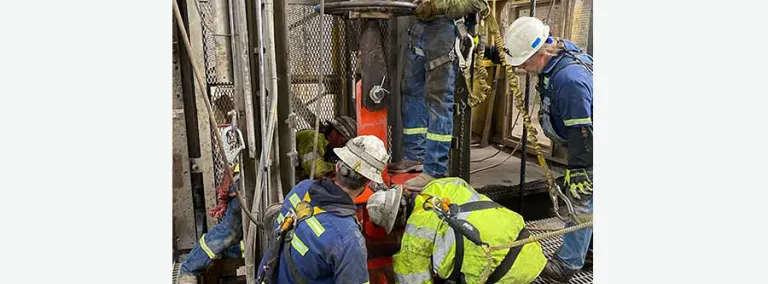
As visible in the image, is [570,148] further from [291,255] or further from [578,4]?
[578,4]

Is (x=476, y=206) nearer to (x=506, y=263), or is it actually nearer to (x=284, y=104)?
(x=506, y=263)

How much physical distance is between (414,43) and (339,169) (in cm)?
195

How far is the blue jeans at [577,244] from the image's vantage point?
3344 mm

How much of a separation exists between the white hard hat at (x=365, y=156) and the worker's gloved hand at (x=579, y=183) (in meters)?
1.36

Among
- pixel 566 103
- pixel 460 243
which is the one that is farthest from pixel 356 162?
pixel 566 103

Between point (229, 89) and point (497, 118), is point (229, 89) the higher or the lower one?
the higher one

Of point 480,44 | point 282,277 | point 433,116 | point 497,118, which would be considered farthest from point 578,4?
point 282,277

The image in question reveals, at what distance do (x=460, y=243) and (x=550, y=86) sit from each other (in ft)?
4.06

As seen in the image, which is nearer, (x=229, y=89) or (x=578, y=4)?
(x=229, y=89)

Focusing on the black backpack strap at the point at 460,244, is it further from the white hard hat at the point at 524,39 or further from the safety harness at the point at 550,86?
the white hard hat at the point at 524,39

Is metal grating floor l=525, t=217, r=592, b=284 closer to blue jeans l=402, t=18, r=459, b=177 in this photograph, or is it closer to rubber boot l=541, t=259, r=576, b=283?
rubber boot l=541, t=259, r=576, b=283

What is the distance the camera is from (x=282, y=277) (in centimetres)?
283

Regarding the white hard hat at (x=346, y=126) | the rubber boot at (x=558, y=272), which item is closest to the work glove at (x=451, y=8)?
the white hard hat at (x=346, y=126)

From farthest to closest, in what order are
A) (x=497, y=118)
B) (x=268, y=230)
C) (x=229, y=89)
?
(x=497, y=118), (x=229, y=89), (x=268, y=230)
